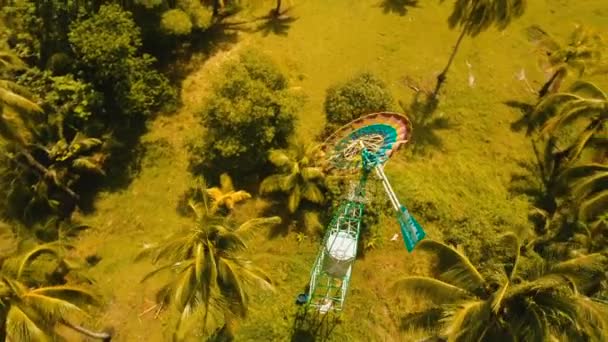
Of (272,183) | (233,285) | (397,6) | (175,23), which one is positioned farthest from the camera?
(397,6)

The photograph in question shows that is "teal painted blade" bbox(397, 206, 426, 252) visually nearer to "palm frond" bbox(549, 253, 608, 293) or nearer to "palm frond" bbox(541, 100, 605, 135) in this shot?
"palm frond" bbox(549, 253, 608, 293)

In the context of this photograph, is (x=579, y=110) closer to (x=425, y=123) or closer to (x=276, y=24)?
(x=425, y=123)

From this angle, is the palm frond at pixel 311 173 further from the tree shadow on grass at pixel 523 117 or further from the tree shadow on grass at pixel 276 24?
the tree shadow on grass at pixel 523 117

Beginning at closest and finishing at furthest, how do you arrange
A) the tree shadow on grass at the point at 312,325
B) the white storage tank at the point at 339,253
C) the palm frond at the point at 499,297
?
1. the palm frond at the point at 499,297
2. the white storage tank at the point at 339,253
3. the tree shadow on grass at the point at 312,325

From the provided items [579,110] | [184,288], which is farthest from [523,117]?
[184,288]

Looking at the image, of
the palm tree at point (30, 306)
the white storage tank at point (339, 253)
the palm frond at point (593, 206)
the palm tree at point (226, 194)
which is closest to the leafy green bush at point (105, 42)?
the palm tree at point (226, 194)

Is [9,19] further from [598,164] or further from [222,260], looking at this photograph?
[598,164]

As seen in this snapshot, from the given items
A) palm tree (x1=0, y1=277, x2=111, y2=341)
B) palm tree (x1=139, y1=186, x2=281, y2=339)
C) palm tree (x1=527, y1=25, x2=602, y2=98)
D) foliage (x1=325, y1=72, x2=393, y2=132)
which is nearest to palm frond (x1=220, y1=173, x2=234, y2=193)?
foliage (x1=325, y1=72, x2=393, y2=132)
